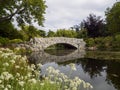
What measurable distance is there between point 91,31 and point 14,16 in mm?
37281

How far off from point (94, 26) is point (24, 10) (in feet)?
121

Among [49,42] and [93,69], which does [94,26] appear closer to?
[49,42]

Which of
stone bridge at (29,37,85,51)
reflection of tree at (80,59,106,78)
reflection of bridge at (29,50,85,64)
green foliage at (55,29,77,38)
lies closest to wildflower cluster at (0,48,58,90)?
reflection of tree at (80,59,106,78)

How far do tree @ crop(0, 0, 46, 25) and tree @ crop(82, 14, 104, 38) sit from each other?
35.3m

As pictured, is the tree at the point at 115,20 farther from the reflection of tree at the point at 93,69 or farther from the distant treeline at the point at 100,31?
the reflection of tree at the point at 93,69

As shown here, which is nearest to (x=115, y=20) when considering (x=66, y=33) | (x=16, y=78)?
(x=66, y=33)

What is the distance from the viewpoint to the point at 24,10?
28.1m

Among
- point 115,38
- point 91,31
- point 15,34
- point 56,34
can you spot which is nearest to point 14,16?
point 15,34

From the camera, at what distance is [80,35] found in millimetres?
67562

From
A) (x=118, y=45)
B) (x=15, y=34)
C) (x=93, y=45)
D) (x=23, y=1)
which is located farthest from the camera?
(x=93, y=45)

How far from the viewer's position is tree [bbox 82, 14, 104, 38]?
6325 centimetres

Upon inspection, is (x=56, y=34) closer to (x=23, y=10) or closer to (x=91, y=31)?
(x=91, y=31)

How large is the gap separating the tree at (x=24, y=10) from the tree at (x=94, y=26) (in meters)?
35.3

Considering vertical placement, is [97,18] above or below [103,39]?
above
